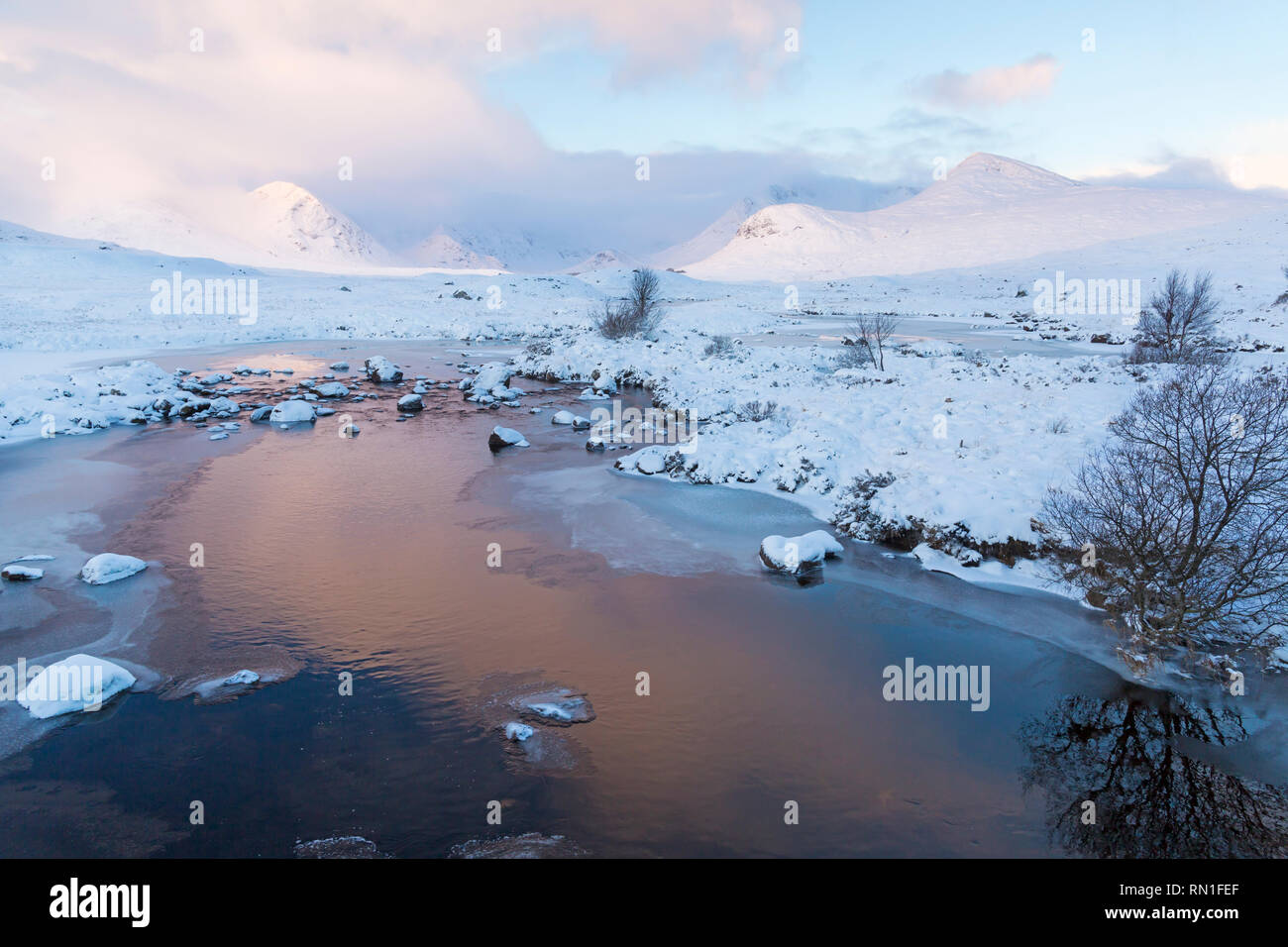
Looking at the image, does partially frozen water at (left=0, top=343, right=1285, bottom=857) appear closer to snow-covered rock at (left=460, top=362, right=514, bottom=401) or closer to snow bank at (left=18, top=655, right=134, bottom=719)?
snow bank at (left=18, top=655, right=134, bottom=719)

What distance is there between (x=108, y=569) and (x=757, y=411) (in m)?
17.0

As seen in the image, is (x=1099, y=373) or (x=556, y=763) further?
(x=1099, y=373)

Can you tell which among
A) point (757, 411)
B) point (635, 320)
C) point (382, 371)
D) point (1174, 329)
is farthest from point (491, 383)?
point (1174, 329)

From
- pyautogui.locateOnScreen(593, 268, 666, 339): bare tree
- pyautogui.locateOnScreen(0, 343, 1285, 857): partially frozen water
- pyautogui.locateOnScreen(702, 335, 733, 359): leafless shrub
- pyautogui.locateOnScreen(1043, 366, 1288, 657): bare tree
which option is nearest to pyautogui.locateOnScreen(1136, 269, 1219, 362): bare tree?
pyautogui.locateOnScreen(702, 335, 733, 359): leafless shrub

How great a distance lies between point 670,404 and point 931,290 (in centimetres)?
8141

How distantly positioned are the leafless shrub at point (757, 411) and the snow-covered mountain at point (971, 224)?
106 meters

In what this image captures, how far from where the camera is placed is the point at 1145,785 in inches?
293

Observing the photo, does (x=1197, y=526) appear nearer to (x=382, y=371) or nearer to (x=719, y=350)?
(x=719, y=350)

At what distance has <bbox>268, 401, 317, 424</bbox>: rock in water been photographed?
79.6 feet

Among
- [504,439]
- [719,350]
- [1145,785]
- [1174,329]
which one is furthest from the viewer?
[719,350]

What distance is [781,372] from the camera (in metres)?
29.5

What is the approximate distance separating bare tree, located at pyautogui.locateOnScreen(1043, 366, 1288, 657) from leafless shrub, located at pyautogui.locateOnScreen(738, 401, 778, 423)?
12453 millimetres
